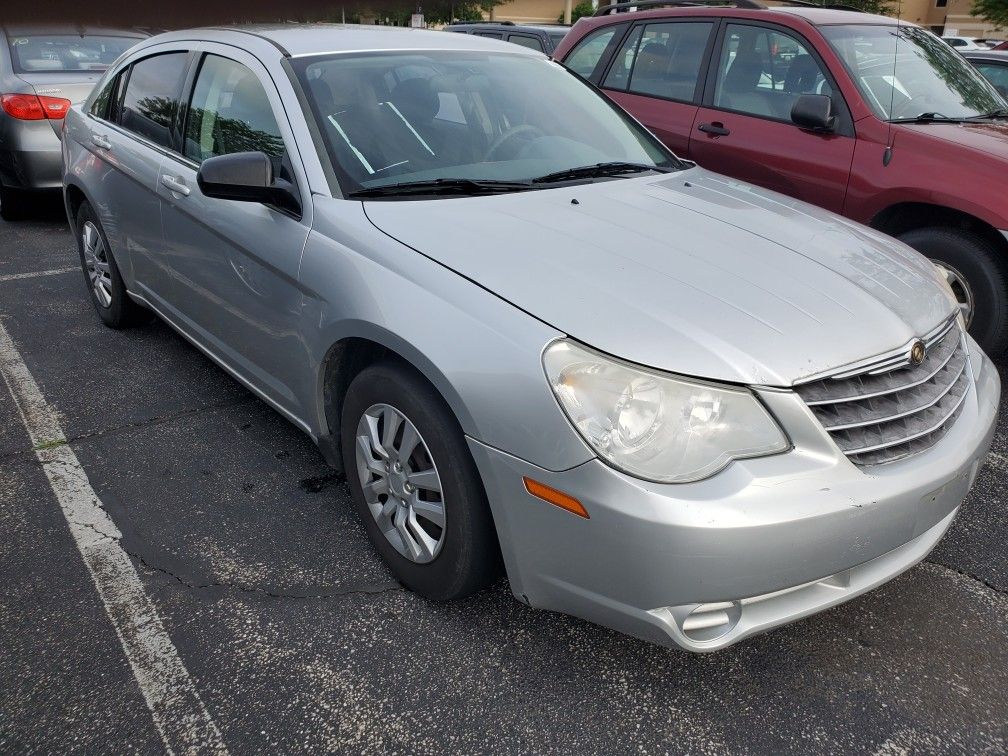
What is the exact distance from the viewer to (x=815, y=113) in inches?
171

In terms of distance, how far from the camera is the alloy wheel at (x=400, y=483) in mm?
2424

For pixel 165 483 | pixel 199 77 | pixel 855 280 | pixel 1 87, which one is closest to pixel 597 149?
pixel 855 280

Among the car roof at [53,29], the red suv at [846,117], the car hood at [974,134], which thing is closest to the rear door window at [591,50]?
the red suv at [846,117]

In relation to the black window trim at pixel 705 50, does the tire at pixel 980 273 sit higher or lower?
lower

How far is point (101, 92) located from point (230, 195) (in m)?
2.26

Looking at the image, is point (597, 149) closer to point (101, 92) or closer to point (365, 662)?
point (365, 662)

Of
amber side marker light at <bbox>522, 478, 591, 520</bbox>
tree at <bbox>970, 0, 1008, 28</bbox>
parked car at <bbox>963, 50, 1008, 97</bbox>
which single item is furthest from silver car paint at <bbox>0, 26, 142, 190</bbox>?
tree at <bbox>970, 0, 1008, 28</bbox>

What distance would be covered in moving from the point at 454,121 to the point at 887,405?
1.79 metres

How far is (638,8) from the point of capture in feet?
18.9

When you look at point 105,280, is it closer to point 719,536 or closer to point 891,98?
point 719,536

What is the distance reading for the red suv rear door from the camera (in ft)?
16.8

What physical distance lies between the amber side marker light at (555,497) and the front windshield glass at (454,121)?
1234mm

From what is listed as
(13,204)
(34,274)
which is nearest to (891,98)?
(34,274)

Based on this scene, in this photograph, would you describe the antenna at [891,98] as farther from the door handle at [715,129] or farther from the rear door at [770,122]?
the door handle at [715,129]
